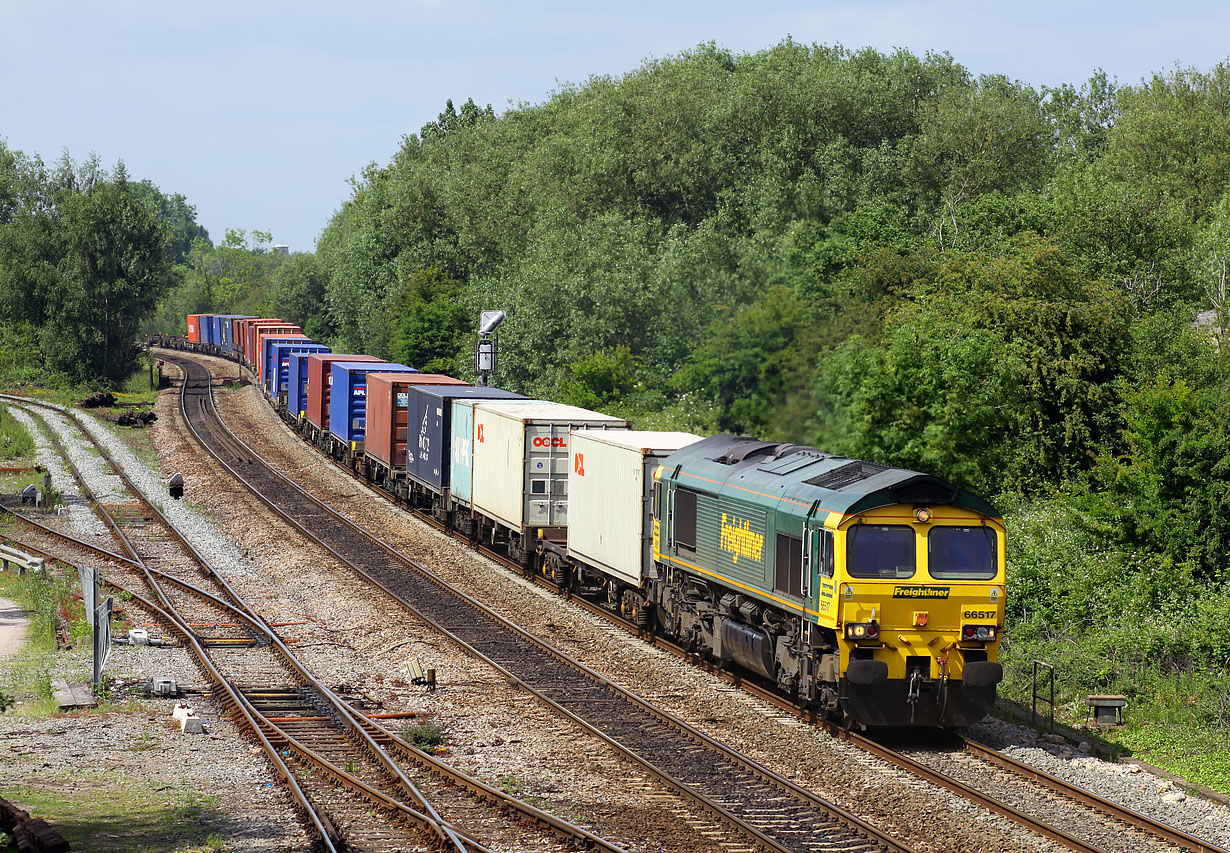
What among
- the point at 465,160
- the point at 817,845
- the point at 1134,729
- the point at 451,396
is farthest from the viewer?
the point at 465,160

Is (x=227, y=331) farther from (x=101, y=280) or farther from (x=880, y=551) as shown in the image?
(x=880, y=551)

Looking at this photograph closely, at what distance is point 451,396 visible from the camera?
115 ft

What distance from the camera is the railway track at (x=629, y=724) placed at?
1373 cm

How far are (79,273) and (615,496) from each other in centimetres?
6118

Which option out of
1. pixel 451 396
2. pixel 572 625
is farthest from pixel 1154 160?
pixel 572 625

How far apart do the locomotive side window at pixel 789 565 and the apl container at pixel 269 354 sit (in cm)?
5062

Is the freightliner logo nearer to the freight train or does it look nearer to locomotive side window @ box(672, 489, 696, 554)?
the freight train

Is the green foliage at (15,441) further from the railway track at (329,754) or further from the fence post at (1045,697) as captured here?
the fence post at (1045,697)

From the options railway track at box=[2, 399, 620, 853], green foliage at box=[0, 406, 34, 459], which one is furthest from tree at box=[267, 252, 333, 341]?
railway track at box=[2, 399, 620, 853]

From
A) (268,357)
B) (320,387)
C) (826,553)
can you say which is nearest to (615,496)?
(826,553)

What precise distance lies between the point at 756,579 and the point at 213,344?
96.2 meters

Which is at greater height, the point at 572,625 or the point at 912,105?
the point at 912,105

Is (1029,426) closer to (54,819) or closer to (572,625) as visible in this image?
(572,625)

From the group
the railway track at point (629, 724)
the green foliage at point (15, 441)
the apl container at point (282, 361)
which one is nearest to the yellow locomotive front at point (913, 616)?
the railway track at point (629, 724)
